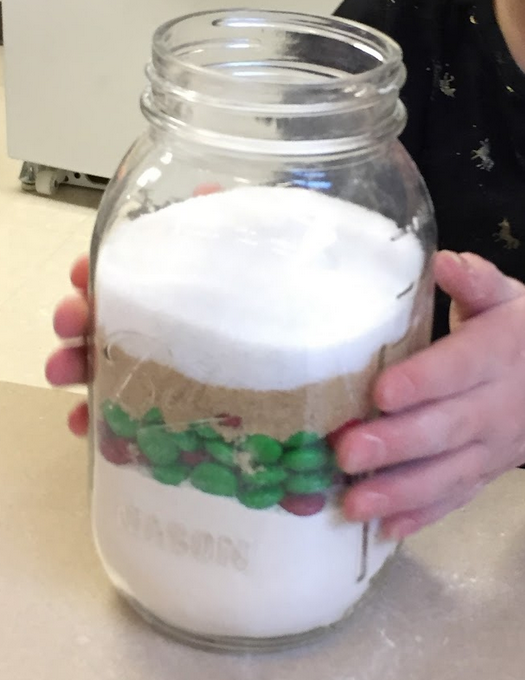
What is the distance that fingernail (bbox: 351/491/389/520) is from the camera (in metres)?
0.33

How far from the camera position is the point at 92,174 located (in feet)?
5.14

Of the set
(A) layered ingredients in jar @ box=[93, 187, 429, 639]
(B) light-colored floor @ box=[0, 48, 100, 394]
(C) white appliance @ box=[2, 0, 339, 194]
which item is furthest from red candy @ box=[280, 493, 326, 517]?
(C) white appliance @ box=[2, 0, 339, 194]

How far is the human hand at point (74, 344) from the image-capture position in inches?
16.1

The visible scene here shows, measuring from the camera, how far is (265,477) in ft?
1.03

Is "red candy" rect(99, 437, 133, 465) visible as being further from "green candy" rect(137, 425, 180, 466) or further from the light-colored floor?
the light-colored floor

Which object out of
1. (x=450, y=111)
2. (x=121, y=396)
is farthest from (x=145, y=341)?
(x=450, y=111)

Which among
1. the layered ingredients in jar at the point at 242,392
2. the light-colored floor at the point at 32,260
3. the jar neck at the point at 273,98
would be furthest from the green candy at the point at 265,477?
the light-colored floor at the point at 32,260

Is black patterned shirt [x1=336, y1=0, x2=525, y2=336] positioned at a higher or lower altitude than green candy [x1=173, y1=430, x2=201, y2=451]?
lower

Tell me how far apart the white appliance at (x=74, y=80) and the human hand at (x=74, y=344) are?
3.34 feet

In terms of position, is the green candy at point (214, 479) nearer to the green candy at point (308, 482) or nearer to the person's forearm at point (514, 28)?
the green candy at point (308, 482)

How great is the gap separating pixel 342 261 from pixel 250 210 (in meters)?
0.05

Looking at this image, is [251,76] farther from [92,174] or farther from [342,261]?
[92,174]

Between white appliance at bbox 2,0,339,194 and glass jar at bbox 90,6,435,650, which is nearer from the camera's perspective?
glass jar at bbox 90,6,435,650

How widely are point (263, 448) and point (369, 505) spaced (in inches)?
2.0
